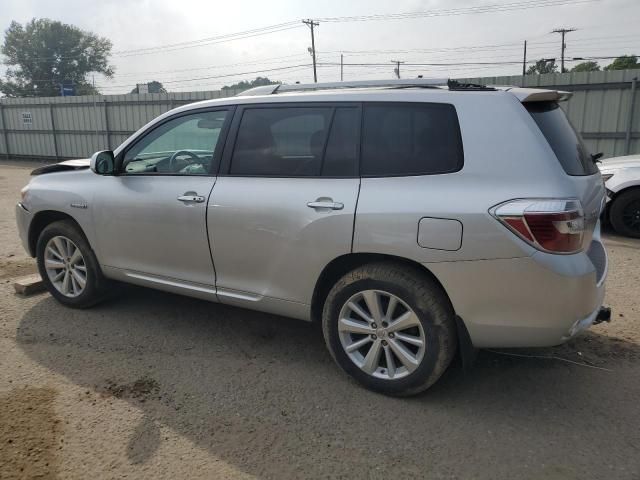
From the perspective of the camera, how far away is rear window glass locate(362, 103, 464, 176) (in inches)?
118

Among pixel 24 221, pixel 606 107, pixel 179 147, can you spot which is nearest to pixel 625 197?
pixel 606 107

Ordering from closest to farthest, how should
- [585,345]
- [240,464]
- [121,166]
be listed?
[240,464] < [585,345] < [121,166]

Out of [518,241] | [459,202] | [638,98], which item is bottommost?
[518,241]

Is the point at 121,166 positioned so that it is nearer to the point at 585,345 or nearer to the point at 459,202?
the point at 459,202

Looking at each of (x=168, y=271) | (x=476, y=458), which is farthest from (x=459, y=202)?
(x=168, y=271)

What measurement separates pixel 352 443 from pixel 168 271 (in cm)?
199

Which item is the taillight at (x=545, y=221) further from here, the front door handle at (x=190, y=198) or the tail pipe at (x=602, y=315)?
the front door handle at (x=190, y=198)

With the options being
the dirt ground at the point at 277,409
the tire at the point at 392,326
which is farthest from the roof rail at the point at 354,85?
the dirt ground at the point at 277,409

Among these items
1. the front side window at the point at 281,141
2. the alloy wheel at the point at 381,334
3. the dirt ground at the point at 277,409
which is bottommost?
the dirt ground at the point at 277,409

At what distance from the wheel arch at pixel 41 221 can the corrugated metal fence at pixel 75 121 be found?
12.7 metres

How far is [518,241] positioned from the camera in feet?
8.82

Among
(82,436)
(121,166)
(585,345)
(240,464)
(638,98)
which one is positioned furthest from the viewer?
(638,98)

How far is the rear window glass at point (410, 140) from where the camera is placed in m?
2.99

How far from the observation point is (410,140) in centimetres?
310
